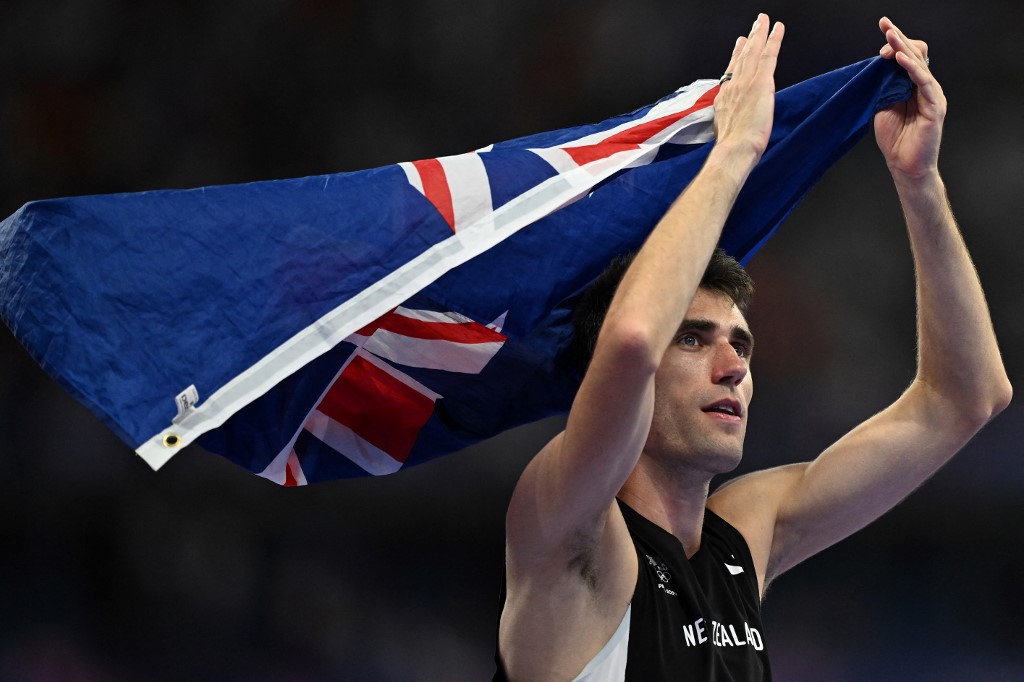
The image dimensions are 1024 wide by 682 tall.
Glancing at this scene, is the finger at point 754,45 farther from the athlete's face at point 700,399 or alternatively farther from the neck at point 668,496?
the neck at point 668,496

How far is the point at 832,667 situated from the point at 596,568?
3.29m

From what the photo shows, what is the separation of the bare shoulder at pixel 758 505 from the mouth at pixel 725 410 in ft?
1.52

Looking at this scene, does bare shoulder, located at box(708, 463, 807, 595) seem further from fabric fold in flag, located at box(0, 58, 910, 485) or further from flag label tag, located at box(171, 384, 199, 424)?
flag label tag, located at box(171, 384, 199, 424)

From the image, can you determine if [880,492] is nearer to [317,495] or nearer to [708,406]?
[708,406]

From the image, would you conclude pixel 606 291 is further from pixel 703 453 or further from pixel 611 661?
pixel 611 661

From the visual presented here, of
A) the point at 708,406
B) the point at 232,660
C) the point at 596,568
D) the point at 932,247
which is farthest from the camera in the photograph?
the point at 232,660

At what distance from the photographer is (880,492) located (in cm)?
310

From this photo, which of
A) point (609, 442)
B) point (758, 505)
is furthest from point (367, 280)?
point (758, 505)

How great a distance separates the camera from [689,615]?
105 inches

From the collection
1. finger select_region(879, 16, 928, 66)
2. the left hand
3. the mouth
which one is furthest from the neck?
finger select_region(879, 16, 928, 66)

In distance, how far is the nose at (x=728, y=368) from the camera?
2740mm

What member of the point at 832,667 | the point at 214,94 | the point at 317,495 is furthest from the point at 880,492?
the point at 214,94

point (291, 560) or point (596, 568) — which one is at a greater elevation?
point (596, 568)

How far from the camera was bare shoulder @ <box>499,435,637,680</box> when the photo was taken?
2340 mm
